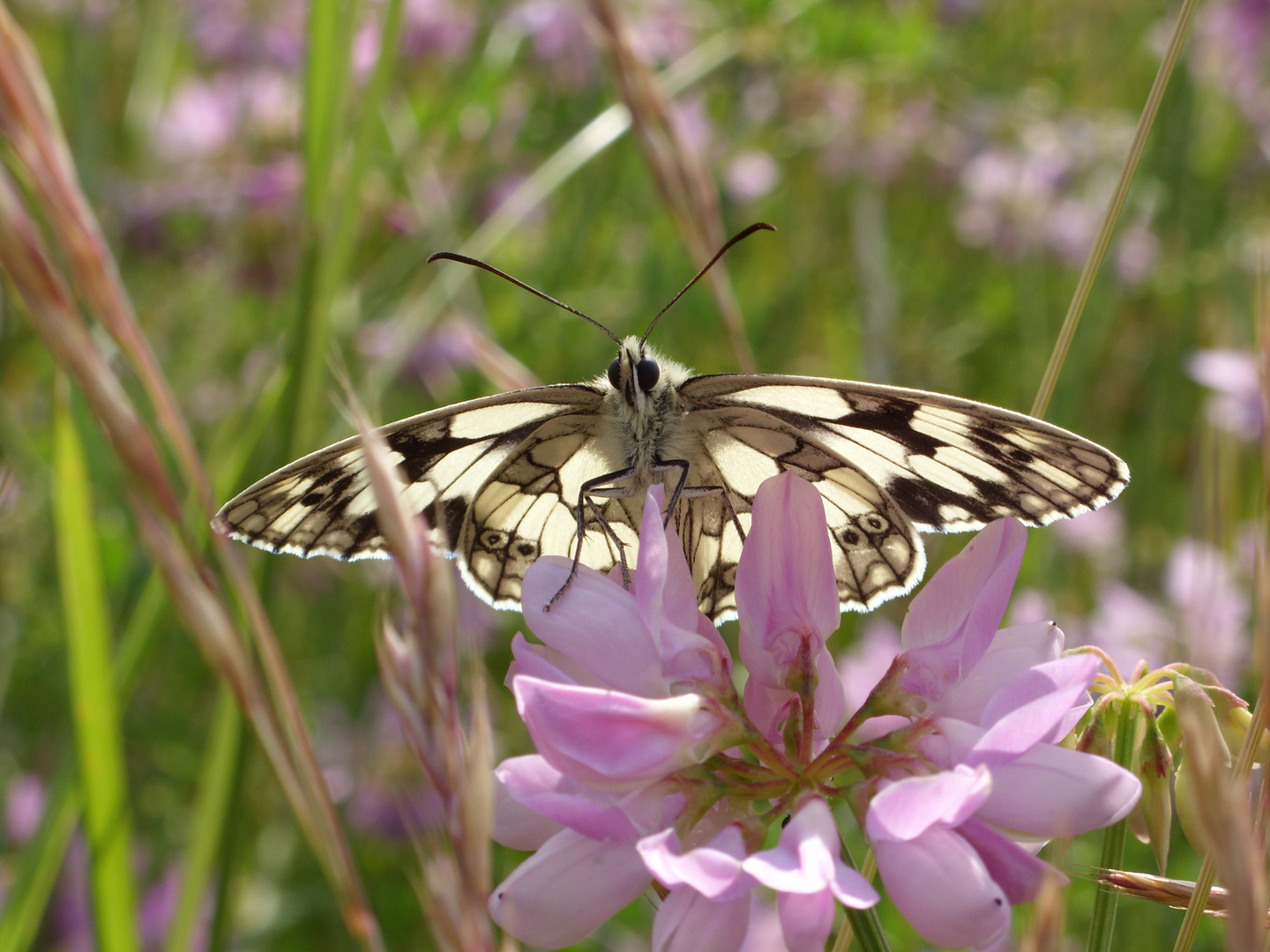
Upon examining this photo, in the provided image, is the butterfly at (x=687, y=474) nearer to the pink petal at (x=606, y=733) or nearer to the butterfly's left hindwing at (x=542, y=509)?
the butterfly's left hindwing at (x=542, y=509)

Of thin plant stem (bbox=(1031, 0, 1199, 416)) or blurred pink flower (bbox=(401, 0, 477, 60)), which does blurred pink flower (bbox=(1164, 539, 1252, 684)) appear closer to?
thin plant stem (bbox=(1031, 0, 1199, 416))

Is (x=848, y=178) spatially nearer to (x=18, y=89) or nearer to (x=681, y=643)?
(x=681, y=643)

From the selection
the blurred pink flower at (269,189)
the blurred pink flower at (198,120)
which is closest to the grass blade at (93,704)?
the blurred pink flower at (269,189)

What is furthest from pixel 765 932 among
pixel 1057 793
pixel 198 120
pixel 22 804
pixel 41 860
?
pixel 198 120

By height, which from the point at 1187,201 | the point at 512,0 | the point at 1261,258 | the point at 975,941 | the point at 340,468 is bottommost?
the point at 975,941

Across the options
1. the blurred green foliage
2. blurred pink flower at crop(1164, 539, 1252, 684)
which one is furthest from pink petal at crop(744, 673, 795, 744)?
blurred pink flower at crop(1164, 539, 1252, 684)

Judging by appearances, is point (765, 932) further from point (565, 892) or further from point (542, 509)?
point (565, 892)

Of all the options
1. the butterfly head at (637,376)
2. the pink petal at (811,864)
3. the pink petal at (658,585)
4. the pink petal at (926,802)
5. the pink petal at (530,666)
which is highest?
the butterfly head at (637,376)

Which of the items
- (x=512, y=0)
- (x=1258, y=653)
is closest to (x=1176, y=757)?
(x=1258, y=653)
